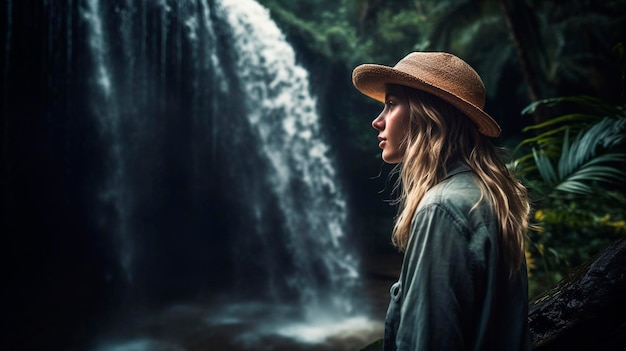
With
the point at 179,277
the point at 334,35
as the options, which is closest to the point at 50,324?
the point at 179,277

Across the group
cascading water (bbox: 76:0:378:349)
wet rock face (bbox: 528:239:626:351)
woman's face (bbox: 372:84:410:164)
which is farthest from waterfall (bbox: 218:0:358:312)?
woman's face (bbox: 372:84:410:164)

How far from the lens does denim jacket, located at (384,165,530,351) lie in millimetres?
979

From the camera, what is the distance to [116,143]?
9398 millimetres

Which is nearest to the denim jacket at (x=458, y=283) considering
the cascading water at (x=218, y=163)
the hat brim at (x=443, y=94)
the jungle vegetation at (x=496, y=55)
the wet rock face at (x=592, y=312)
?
the hat brim at (x=443, y=94)

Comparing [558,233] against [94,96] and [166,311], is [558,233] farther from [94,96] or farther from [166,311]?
[94,96]

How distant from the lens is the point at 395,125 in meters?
1.30

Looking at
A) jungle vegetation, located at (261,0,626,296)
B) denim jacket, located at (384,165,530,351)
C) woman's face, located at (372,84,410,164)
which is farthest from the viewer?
jungle vegetation, located at (261,0,626,296)

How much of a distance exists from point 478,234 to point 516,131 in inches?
605

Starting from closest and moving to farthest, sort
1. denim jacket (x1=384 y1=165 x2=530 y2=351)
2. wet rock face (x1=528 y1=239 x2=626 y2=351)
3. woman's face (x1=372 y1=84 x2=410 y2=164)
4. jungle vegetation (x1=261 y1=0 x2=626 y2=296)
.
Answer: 1. denim jacket (x1=384 y1=165 x2=530 y2=351)
2. woman's face (x1=372 y1=84 x2=410 y2=164)
3. wet rock face (x1=528 y1=239 x2=626 y2=351)
4. jungle vegetation (x1=261 y1=0 x2=626 y2=296)

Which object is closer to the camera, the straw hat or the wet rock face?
the straw hat

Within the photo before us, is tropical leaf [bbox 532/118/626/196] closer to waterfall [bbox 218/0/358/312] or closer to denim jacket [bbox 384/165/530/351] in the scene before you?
denim jacket [bbox 384/165/530/351]

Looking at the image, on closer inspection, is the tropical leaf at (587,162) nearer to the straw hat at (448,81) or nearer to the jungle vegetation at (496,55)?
the straw hat at (448,81)

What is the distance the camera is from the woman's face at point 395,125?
4.25 feet

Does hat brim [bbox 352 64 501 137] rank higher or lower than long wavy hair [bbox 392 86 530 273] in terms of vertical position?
higher
